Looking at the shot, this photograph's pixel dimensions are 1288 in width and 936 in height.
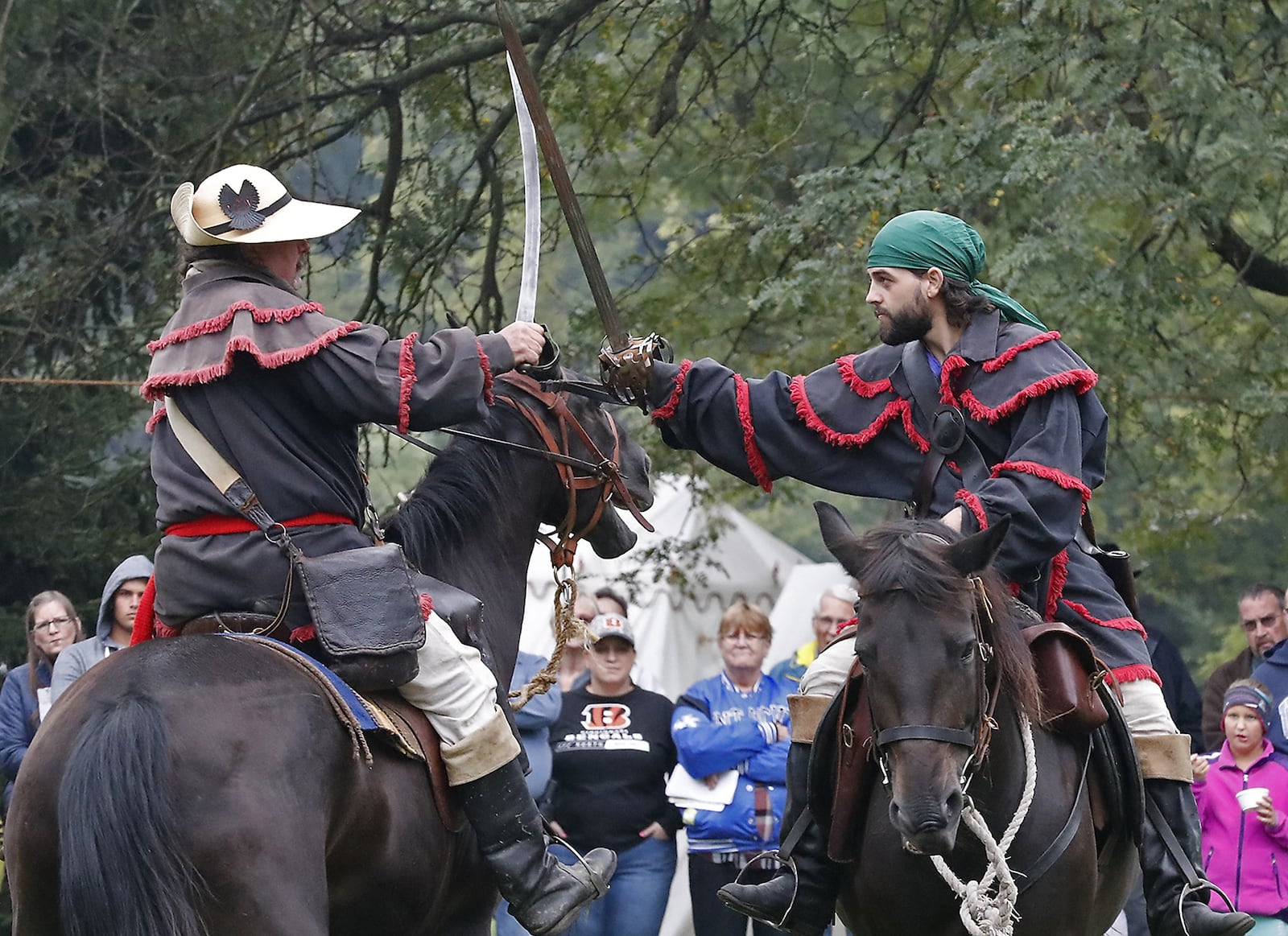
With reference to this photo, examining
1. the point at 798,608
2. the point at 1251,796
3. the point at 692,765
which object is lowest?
the point at 1251,796

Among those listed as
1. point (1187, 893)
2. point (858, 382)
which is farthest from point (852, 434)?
point (1187, 893)

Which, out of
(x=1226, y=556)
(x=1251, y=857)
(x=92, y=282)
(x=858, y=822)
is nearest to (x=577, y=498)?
(x=858, y=822)

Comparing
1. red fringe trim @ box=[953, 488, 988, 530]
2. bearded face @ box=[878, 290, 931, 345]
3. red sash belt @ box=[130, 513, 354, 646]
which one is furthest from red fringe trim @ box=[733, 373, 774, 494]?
red sash belt @ box=[130, 513, 354, 646]

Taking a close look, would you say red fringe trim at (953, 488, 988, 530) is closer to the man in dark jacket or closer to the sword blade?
the sword blade

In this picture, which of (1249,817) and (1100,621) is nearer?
(1100,621)

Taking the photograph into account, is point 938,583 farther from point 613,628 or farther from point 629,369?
point 613,628

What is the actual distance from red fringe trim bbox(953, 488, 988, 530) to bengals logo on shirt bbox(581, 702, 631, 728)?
412cm

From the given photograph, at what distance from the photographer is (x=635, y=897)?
8.42m

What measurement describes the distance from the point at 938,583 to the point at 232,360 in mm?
1885

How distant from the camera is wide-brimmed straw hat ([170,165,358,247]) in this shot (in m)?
4.57

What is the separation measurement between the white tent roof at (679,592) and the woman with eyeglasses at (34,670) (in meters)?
5.91

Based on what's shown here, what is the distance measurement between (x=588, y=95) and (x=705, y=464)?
8.75 ft

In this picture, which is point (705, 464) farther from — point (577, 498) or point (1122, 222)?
point (577, 498)

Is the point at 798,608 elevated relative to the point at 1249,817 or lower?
elevated
